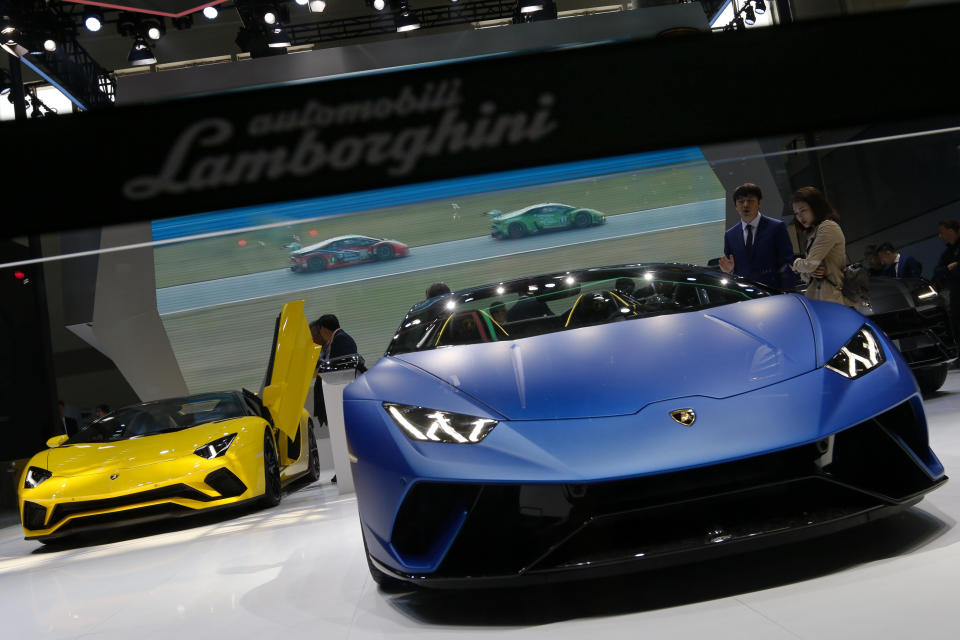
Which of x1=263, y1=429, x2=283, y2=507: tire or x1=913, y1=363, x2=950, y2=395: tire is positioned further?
x1=913, y1=363, x2=950, y2=395: tire

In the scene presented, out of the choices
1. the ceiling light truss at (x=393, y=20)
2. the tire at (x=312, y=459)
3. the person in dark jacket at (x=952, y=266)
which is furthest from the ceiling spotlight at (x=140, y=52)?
the person in dark jacket at (x=952, y=266)

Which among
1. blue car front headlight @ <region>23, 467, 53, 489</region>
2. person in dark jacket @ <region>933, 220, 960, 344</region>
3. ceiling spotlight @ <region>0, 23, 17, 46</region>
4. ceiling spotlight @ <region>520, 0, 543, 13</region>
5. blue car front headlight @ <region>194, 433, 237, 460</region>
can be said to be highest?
ceiling spotlight @ <region>0, 23, 17, 46</region>

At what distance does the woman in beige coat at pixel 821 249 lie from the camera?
4.03 m

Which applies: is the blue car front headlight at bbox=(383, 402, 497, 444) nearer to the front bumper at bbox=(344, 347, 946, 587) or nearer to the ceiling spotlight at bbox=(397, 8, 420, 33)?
the front bumper at bbox=(344, 347, 946, 587)

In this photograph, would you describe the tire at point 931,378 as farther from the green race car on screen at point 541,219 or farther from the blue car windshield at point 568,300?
the green race car on screen at point 541,219

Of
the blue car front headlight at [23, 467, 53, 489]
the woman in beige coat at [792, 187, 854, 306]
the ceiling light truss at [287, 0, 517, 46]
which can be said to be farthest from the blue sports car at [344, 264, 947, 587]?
the ceiling light truss at [287, 0, 517, 46]

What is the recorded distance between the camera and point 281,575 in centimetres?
290

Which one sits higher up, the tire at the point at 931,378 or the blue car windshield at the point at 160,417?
the blue car windshield at the point at 160,417

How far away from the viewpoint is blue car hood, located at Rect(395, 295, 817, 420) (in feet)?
6.49

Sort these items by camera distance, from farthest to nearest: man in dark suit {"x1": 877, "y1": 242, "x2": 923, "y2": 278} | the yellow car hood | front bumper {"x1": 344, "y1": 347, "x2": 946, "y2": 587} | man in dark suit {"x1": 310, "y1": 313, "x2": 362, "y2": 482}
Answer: man in dark suit {"x1": 877, "y1": 242, "x2": 923, "y2": 278} < man in dark suit {"x1": 310, "y1": 313, "x2": 362, "y2": 482} < the yellow car hood < front bumper {"x1": 344, "y1": 347, "x2": 946, "y2": 587}

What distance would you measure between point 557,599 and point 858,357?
995 millimetres

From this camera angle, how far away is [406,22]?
11.4m

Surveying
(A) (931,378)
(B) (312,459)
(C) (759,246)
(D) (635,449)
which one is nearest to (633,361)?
(D) (635,449)

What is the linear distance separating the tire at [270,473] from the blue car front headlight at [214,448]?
1.05 feet
